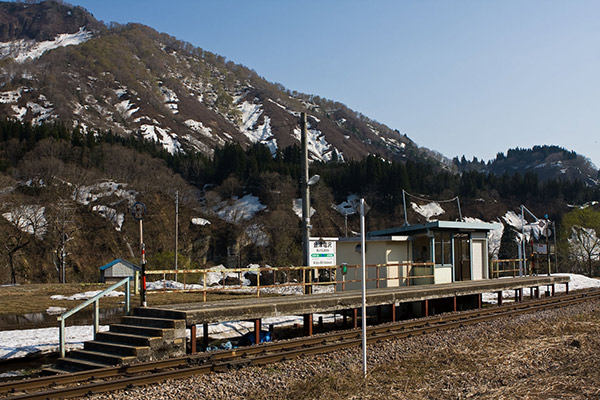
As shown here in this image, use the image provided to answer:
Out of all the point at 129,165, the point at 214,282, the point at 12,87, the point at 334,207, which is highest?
the point at 12,87

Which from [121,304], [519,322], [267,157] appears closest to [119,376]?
[519,322]

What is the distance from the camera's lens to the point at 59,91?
177750 mm

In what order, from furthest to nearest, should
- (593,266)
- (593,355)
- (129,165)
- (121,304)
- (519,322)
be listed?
(129,165) < (593,266) < (121,304) < (519,322) < (593,355)

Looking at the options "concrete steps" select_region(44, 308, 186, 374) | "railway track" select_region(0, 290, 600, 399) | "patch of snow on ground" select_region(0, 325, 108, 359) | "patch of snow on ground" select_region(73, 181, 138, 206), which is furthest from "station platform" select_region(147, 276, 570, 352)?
"patch of snow on ground" select_region(73, 181, 138, 206)

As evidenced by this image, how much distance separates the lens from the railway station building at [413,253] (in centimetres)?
2320

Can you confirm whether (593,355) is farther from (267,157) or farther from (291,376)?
(267,157)

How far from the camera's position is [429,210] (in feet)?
349

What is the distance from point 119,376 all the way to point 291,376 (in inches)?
117

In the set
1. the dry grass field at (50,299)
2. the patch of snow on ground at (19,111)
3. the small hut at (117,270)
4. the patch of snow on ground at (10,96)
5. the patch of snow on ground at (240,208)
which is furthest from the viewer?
the patch of snow on ground at (10,96)

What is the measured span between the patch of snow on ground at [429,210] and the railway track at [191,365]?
89.2m

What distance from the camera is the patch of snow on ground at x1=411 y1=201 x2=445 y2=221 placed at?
342ft

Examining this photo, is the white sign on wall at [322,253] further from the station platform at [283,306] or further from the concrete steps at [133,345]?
the concrete steps at [133,345]

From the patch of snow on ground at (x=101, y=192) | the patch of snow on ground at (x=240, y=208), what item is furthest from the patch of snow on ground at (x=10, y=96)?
the patch of snow on ground at (x=101, y=192)

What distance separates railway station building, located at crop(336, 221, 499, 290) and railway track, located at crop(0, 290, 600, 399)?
21.6 ft
